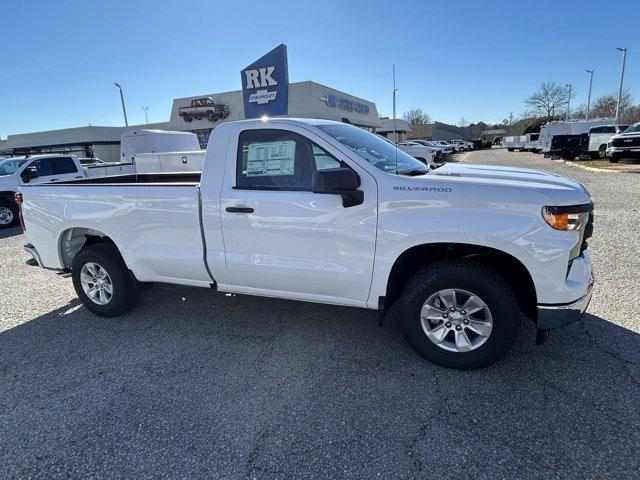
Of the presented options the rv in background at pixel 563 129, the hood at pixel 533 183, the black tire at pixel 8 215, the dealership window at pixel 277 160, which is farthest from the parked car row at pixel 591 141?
the black tire at pixel 8 215

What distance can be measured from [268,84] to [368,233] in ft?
39.8

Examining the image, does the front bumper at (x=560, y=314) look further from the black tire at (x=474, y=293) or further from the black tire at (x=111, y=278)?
the black tire at (x=111, y=278)

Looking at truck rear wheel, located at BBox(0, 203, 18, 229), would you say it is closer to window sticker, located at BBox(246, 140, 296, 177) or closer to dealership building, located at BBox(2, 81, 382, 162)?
window sticker, located at BBox(246, 140, 296, 177)

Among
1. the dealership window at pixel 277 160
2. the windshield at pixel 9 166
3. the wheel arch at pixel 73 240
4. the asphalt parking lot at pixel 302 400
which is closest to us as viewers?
the asphalt parking lot at pixel 302 400

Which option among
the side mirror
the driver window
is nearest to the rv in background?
the driver window

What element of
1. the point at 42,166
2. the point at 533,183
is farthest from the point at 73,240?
the point at 42,166

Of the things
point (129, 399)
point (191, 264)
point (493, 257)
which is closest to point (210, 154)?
point (191, 264)

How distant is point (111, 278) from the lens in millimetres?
4180

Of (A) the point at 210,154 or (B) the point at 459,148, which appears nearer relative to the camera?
(A) the point at 210,154

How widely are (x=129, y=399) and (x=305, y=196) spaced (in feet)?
6.74

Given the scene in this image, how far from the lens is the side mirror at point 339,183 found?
2.83m

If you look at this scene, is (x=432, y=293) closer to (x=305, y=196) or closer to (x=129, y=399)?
(x=305, y=196)

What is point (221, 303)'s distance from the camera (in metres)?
4.62

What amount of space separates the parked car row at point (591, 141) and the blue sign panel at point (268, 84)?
55.6 ft
